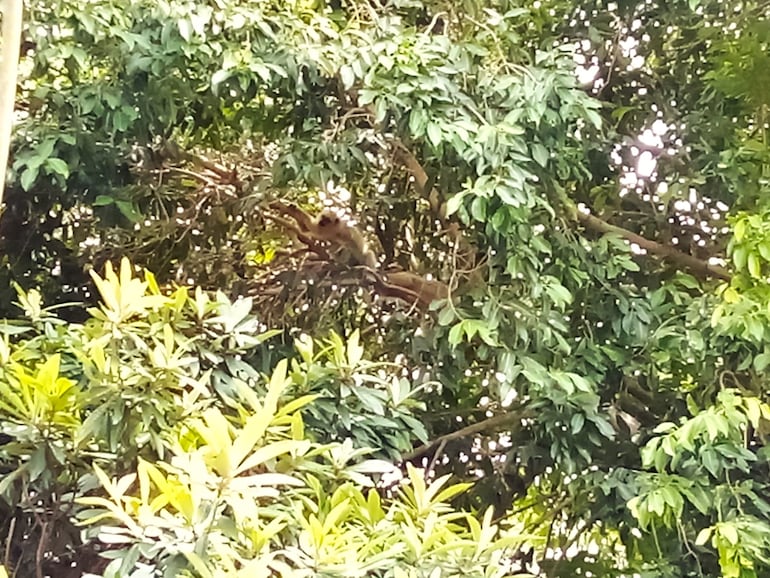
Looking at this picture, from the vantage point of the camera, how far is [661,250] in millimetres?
2199

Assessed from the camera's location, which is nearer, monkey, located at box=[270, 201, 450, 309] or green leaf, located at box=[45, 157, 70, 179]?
green leaf, located at box=[45, 157, 70, 179]

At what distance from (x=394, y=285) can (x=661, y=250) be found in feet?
2.18

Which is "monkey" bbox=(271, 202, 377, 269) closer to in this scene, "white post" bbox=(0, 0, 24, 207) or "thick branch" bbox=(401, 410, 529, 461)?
"thick branch" bbox=(401, 410, 529, 461)

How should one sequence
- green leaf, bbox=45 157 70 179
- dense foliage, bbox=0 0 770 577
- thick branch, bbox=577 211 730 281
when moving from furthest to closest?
thick branch, bbox=577 211 730 281 < green leaf, bbox=45 157 70 179 < dense foliage, bbox=0 0 770 577

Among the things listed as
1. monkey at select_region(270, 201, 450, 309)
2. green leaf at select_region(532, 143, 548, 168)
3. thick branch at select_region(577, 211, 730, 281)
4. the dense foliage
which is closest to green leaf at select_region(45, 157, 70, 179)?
the dense foliage

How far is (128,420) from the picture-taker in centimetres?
129

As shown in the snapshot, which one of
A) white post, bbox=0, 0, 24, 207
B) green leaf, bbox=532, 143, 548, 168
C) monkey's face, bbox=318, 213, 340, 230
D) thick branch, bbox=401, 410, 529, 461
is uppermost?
white post, bbox=0, 0, 24, 207

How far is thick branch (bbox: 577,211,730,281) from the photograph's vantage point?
2.13 metres

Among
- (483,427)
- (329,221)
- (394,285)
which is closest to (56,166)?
(329,221)

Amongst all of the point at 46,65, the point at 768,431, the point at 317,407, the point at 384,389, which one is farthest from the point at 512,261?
the point at 46,65

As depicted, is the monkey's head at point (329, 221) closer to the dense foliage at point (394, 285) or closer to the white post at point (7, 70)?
the dense foliage at point (394, 285)

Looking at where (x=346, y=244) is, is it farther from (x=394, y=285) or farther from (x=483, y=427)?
(x=483, y=427)

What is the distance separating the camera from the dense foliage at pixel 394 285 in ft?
4.23

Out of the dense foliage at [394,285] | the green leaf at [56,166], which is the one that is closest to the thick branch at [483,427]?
the dense foliage at [394,285]
